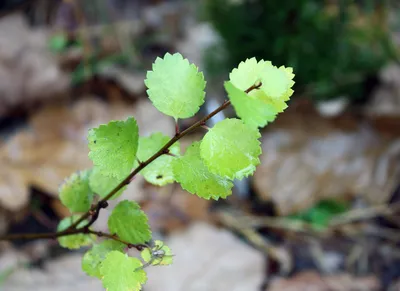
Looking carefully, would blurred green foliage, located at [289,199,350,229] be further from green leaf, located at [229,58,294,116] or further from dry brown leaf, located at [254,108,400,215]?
green leaf, located at [229,58,294,116]

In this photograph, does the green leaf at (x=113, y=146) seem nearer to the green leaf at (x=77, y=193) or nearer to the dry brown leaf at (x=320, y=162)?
the green leaf at (x=77, y=193)

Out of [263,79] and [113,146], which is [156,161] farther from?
[263,79]

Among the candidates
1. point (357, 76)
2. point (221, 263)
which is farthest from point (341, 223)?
point (357, 76)

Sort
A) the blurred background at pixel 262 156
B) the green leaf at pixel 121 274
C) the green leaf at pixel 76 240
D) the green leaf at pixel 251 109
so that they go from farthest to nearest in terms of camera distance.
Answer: the blurred background at pixel 262 156 → the green leaf at pixel 76 240 → the green leaf at pixel 121 274 → the green leaf at pixel 251 109

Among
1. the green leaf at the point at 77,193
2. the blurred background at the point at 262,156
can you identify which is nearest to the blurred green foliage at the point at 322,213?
the blurred background at the point at 262,156

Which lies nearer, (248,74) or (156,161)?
(248,74)

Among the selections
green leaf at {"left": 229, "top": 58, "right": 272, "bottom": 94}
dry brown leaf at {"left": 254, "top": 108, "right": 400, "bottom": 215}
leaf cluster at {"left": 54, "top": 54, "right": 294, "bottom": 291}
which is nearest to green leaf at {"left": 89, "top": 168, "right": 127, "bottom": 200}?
leaf cluster at {"left": 54, "top": 54, "right": 294, "bottom": 291}

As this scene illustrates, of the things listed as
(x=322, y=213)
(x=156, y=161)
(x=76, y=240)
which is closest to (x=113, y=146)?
(x=156, y=161)
